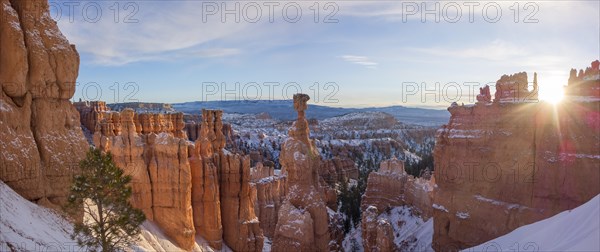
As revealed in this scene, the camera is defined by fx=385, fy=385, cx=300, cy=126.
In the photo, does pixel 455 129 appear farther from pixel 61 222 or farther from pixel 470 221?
pixel 61 222

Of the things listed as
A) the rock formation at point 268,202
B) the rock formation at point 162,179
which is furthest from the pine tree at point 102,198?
the rock formation at point 268,202

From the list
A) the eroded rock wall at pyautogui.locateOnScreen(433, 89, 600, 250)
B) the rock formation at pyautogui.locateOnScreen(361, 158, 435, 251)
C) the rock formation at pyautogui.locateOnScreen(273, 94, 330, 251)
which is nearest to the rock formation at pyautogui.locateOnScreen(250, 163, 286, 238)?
the rock formation at pyautogui.locateOnScreen(361, 158, 435, 251)

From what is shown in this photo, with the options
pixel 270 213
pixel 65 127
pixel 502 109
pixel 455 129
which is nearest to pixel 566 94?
pixel 502 109

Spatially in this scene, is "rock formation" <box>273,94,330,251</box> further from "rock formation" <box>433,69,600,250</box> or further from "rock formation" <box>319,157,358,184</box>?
"rock formation" <box>319,157,358,184</box>

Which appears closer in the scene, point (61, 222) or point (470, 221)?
point (61, 222)

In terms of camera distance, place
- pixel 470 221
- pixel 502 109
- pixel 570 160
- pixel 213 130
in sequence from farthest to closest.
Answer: pixel 213 130, pixel 470 221, pixel 502 109, pixel 570 160

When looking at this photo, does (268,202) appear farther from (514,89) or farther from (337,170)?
(337,170)

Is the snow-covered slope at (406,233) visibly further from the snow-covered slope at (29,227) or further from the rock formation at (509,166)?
the snow-covered slope at (29,227)
